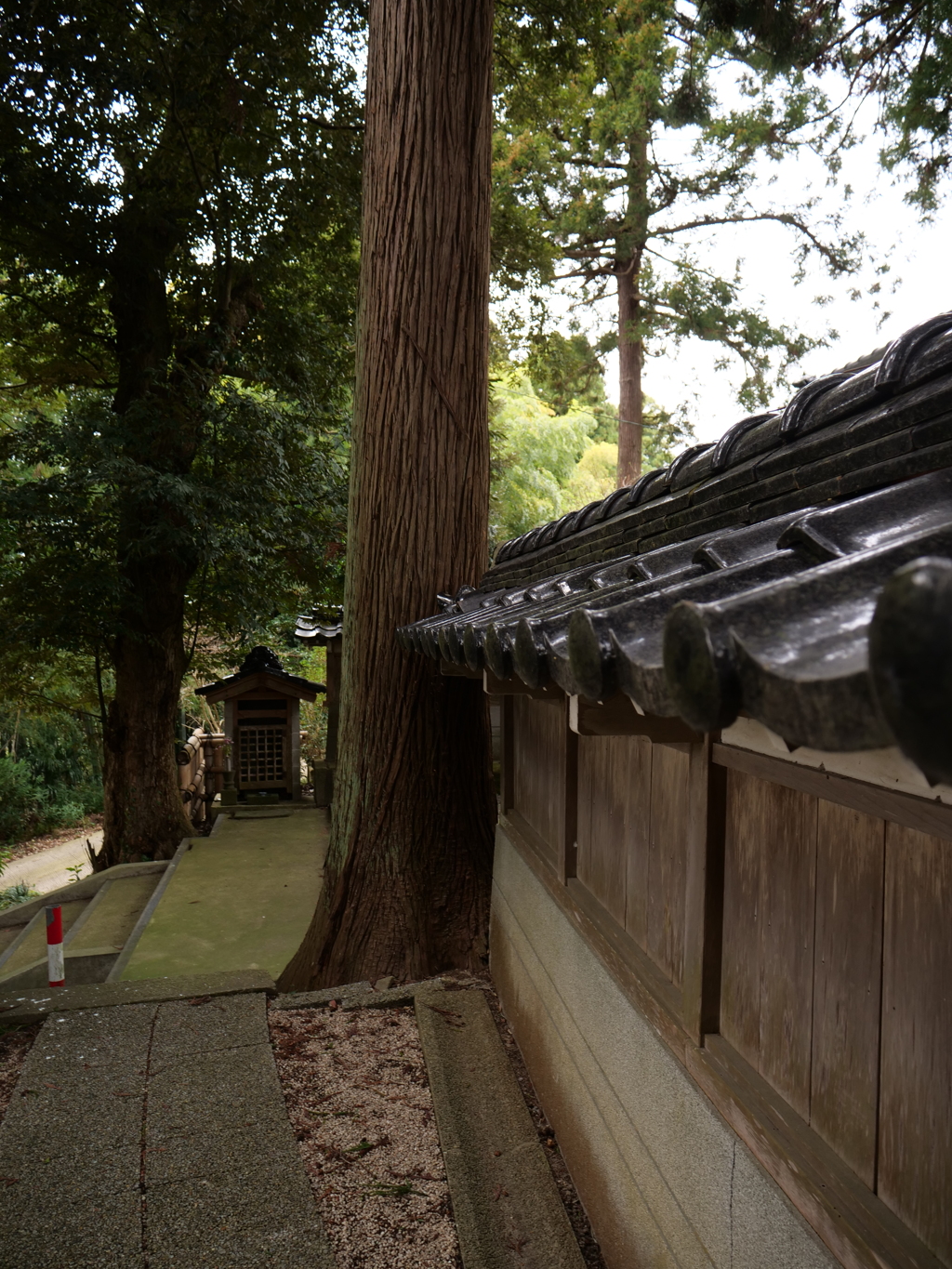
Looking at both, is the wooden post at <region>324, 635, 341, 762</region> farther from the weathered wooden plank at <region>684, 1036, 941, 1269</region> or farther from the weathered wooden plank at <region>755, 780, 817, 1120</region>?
the weathered wooden plank at <region>755, 780, 817, 1120</region>

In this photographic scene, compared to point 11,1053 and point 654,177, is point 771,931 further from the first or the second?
point 654,177

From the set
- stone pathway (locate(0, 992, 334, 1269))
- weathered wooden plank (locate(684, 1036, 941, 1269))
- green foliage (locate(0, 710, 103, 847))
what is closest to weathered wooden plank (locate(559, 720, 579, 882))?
weathered wooden plank (locate(684, 1036, 941, 1269))

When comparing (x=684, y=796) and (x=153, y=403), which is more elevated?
(x=153, y=403)

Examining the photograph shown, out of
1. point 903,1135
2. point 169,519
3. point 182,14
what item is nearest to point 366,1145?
point 903,1135

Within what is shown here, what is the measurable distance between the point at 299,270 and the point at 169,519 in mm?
3889

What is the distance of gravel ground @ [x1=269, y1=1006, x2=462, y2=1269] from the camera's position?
3.03 meters

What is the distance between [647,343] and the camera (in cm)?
1670

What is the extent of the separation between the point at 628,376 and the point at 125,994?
1424 cm

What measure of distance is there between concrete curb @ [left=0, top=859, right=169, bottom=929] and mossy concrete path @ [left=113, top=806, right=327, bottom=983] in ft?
1.47

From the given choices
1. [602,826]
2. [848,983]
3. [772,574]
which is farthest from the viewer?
[602,826]

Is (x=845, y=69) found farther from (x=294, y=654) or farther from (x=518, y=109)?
(x=294, y=654)

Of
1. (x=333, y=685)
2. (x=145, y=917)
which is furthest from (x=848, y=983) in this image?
(x=333, y=685)

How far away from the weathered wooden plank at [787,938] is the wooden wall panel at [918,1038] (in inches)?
10.6

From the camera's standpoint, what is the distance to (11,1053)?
4348 mm
